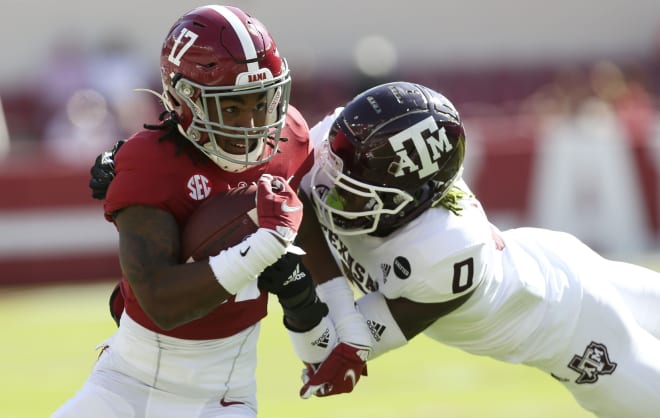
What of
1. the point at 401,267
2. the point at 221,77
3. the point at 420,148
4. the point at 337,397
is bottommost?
the point at 337,397

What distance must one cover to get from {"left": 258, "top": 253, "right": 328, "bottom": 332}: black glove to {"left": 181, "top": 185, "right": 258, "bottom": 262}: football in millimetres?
199

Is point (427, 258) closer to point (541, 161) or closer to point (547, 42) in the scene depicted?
point (541, 161)

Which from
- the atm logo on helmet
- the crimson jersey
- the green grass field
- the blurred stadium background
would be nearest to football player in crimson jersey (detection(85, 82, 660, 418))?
the atm logo on helmet

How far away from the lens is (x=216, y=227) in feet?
10.8

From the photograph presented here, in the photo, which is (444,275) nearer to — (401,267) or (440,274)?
(440,274)

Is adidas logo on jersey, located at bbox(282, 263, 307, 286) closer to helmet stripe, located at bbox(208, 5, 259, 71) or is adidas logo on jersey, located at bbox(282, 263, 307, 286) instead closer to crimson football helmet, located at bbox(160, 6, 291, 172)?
crimson football helmet, located at bbox(160, 6, 291, 172)

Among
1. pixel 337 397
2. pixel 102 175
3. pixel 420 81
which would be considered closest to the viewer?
pixel 102 175

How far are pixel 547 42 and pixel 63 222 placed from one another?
24.9ft

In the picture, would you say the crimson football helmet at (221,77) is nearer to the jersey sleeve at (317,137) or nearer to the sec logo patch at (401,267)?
the jersey sleeve at (317,137)

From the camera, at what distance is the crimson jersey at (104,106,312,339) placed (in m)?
3.29

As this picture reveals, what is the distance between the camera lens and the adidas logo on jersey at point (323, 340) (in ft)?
12.3

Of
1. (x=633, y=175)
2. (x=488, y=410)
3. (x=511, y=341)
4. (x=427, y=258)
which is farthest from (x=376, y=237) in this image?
(x=633, y=175)

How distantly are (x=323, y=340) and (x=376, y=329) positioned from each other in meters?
0.19

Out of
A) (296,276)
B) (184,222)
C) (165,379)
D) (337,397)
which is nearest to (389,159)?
(296,276)
